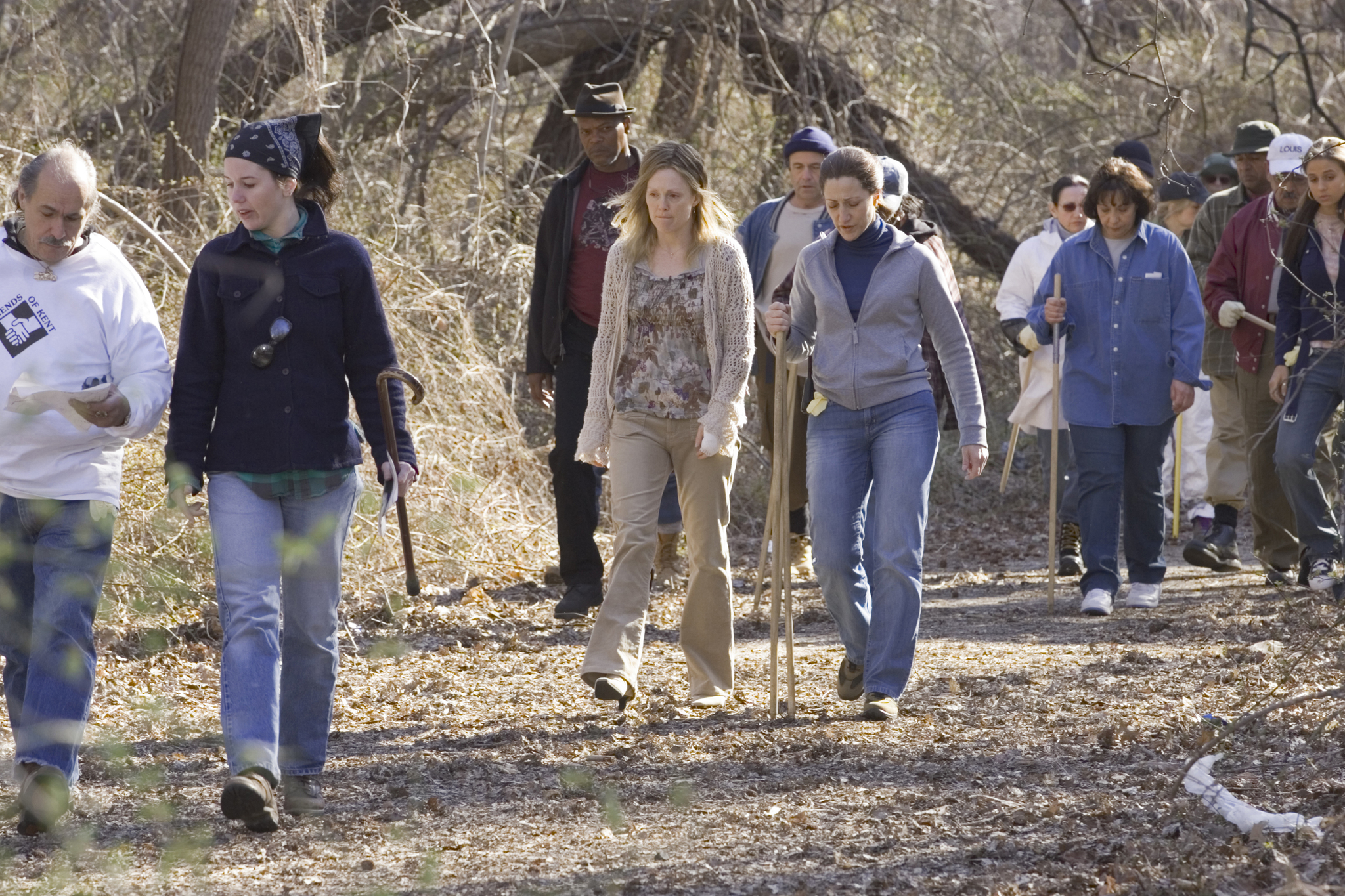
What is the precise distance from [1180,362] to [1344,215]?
0.98m

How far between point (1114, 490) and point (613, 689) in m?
3.25

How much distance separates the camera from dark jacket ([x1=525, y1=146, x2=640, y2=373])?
25.2 feet

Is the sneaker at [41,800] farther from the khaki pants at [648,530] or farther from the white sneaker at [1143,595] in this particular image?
the white sneaker at [1143,595]

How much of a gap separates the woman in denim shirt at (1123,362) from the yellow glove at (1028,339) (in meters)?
0.65

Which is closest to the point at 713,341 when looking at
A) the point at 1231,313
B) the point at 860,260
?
the point at 860,260

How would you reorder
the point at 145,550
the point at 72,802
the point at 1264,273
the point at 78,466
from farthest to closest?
the point at 1264,273
the point at 145,550
the point at 72,802
the point at 78,466

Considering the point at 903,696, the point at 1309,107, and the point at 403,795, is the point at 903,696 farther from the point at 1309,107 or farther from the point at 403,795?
the point at 1309,107

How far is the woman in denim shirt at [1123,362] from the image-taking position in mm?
7898

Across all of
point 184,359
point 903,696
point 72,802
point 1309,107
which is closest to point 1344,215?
point 903,696

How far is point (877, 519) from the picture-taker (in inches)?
225

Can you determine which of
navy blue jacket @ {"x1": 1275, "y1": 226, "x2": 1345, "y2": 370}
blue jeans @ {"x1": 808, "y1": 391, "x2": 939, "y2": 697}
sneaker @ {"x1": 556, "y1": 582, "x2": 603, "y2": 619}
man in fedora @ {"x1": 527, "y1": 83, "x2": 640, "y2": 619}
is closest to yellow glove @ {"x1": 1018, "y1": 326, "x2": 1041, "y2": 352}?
navy blue jacket @ {"x1": 1275, "y1": 226, "x2": 1345, "y2": 370}

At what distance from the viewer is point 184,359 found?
15.0ft

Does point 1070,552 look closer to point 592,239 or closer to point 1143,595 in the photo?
point 1143,595

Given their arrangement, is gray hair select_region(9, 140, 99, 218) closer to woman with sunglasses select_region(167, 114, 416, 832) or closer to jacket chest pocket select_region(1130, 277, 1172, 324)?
woman with sunglasses select_region(167, 114, 416, 832)
